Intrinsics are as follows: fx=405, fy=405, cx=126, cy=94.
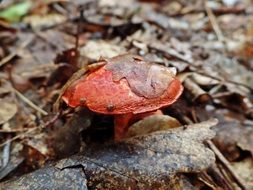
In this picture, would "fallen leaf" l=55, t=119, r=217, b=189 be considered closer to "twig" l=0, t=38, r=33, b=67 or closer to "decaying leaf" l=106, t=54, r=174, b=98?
"decaying leaf" l=106, t=54, r=174, b=98

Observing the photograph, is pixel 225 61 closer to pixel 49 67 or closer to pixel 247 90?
pixel 247 90

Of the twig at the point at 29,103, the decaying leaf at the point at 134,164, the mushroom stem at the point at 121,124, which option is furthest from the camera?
the twig at the point at 29,103

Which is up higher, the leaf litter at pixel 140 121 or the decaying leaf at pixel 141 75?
the decaying leaf at pixel 141 75

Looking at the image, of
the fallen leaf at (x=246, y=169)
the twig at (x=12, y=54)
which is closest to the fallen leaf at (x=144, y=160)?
the fallen leaf at (x=246, y=169)

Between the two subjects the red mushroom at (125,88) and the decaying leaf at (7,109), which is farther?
the decaying leaf at (7,109)

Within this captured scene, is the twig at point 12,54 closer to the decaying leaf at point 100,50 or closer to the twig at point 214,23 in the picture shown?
the decaying leaf at point 100,50

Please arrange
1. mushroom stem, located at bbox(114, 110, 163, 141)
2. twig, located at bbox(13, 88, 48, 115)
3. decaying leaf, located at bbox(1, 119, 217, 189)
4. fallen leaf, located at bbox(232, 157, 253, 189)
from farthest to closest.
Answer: twig, located at bbox(13, 88, 48, 115), fallen leaf, located at bbox(232, 157, 253, 189), mushroom stem, located at bbox(114, 110, 163, 141), decaying leaf, located at bbox(1, 119, 217, 189)

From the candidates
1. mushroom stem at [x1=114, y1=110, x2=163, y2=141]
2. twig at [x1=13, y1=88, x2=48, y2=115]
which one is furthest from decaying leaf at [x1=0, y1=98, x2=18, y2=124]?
mushroom stem at [x1=114, y1=110, x2=163, y2=141]

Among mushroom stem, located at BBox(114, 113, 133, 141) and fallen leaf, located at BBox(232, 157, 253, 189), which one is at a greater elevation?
mushroom stem, located at BBox(114, 113, 133, 141)

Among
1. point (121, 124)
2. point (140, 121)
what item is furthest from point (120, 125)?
point (140, 121)
